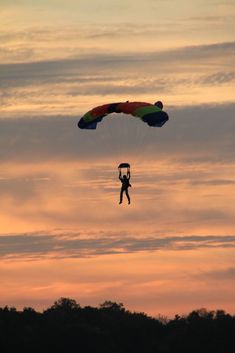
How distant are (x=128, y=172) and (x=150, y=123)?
3.75 m

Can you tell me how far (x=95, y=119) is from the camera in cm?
14025

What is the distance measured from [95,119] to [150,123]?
19.5 ft

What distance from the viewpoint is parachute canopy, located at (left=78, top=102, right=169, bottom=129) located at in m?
136

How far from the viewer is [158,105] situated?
141750 millimetres

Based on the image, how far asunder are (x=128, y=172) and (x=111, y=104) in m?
6.26

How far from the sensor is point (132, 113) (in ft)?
450

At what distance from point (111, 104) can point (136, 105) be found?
7.63 ft

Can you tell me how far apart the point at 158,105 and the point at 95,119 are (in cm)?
492

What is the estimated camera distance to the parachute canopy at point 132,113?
136 metres

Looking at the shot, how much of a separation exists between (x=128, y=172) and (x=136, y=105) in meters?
5.28

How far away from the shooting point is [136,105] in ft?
452

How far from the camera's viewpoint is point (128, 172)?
13550 cm

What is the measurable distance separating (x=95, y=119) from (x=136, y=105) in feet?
13.0
